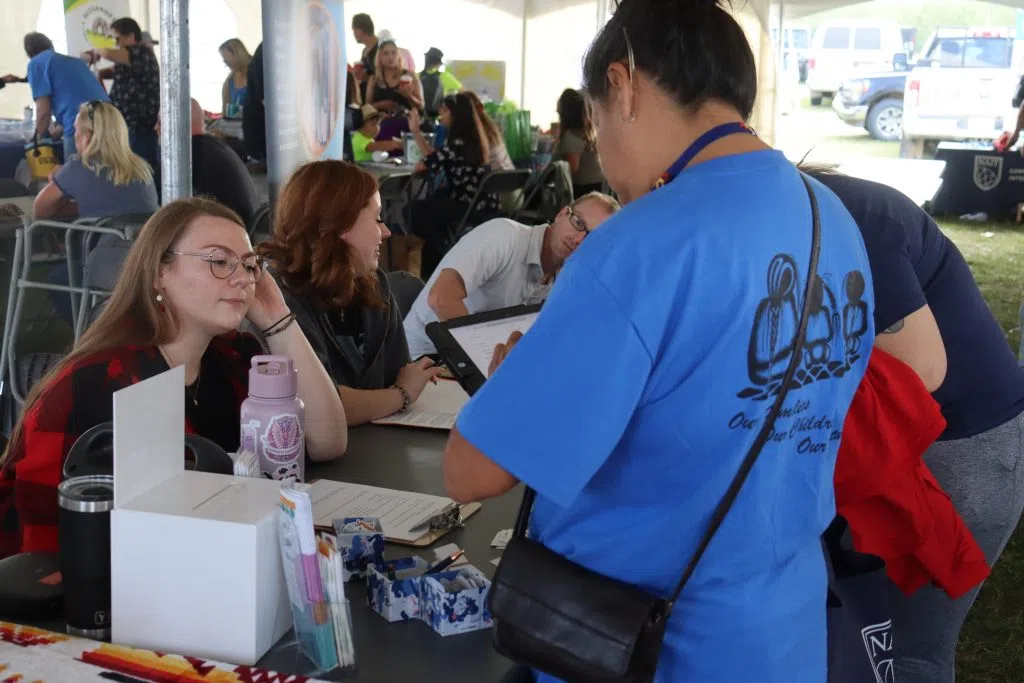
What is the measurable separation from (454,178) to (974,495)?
523 cm

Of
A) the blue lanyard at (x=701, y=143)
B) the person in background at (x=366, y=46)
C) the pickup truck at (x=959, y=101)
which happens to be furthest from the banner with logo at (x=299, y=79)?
the pickup truck at (x=959, y=101)

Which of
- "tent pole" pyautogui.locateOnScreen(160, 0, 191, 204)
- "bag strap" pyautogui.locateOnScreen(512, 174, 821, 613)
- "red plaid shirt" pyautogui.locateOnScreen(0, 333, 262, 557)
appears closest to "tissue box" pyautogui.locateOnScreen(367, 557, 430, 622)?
"bag strap" pyautogui.locateOnScreen(512, 174, 821, 613)

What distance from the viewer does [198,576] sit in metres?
1.19

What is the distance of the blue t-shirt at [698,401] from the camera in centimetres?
103

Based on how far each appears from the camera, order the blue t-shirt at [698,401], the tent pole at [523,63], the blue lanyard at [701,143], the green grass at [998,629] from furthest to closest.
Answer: the tent pole at [523,63]
the green grass at [998,629]
the blue lanyard at [701,143]
the blue t-shirt at [698,401]

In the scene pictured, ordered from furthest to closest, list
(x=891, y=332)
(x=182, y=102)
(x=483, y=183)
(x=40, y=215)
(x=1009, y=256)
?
1. (x=1009, y=256)
2. (x=483, y=183)
3. (x=40, y=215)
4. (x=182, y=102)
5. (x=891, y=332)

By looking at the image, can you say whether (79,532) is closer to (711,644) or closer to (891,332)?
(711,644)

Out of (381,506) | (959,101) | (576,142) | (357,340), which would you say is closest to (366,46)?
(576,142)

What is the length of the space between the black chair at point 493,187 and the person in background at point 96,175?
239cm

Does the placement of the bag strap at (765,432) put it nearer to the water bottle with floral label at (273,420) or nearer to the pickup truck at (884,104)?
the water bottle with floral label at (273,420)

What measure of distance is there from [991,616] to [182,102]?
2930 mm

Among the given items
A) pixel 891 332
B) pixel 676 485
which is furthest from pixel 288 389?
pixel 891 332

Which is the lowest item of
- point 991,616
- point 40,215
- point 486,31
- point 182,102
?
point 991,616

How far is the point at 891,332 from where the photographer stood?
1.59 meters
